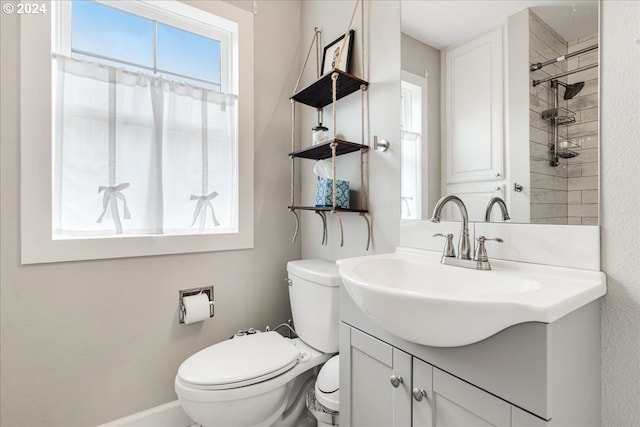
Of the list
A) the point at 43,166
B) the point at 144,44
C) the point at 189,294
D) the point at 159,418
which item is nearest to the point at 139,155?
the point at 43,166

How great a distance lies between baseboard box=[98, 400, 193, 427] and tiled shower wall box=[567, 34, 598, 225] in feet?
5.87

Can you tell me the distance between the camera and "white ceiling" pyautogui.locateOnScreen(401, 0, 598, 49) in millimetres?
837

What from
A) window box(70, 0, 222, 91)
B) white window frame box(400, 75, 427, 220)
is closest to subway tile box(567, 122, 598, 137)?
white window frame box(400, 75, 427, 220)

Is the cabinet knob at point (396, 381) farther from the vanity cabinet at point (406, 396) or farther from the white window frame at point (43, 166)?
the white window frame at point (43, 166)

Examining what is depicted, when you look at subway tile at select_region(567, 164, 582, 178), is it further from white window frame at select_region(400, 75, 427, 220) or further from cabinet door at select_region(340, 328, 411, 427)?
cabinet door at select_region(340, 328, 411, 427)

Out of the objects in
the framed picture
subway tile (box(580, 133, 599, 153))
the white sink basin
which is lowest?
the white sink basin

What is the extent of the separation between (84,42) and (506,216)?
6.26 ft

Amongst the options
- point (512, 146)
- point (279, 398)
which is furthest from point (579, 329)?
point (279, 398)

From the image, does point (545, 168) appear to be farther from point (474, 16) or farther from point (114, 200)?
point (114, 200)

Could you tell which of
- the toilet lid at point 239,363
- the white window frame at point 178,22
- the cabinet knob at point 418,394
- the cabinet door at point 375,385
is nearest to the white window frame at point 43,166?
the white window frame at point 178,22

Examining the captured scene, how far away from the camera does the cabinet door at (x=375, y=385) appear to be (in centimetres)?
82

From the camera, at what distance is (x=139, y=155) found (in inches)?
58.3

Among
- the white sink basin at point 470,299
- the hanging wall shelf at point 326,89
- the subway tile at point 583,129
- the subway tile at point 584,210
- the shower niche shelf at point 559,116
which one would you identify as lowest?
the white sink basin at point 470,299

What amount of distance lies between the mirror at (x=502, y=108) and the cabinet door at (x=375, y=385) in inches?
20.9
